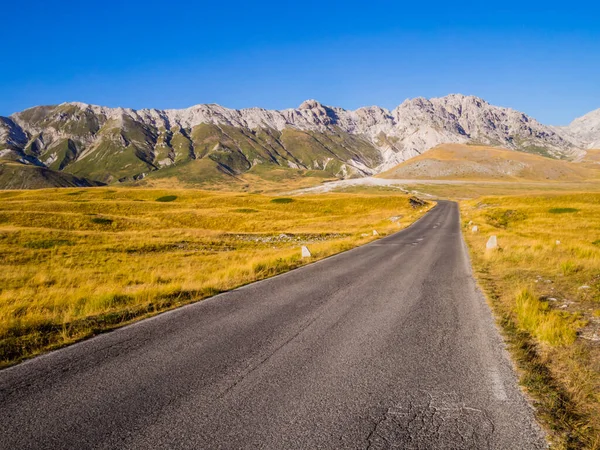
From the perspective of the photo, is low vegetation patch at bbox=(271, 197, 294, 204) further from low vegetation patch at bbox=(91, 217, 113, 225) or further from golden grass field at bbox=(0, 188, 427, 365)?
low vegetation patch at bbox=(91, 217, 113, 225)

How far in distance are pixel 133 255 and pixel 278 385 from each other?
2487cm

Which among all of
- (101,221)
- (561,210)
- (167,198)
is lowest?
(101,221)

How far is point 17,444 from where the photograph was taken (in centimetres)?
336

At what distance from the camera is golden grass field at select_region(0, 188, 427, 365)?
8.09m

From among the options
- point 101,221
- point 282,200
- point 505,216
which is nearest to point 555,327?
point 101,221

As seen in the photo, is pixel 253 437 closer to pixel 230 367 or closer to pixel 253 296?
pixel 230 367

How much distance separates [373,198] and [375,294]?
6846cm

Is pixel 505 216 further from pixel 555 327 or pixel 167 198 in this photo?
pixel 167 198

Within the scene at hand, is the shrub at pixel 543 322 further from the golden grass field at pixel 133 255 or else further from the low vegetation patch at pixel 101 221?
the low vegetation patch at pixel 101 221

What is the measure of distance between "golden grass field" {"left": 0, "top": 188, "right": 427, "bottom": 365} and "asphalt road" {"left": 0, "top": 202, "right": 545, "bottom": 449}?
5.62 ft

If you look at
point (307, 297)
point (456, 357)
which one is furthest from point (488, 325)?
point (307, 297)

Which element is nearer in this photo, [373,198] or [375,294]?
[375,294]

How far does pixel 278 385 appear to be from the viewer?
15.0 ft

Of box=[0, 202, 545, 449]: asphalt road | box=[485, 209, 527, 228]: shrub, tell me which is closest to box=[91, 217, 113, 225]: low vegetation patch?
box=[0, 202, 545, 449]: asphalt road
